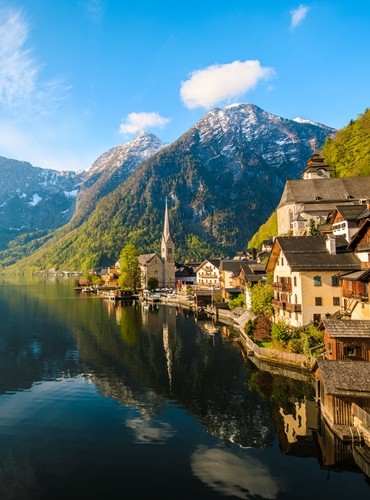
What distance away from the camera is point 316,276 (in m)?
51.8

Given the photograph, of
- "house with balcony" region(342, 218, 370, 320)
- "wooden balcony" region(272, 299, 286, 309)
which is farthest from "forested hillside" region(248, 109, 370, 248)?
"house with balcony" region(342, 218, 370, 320)

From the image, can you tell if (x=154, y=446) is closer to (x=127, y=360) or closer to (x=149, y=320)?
(x=127, y=360)

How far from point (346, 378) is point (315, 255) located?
25964mm

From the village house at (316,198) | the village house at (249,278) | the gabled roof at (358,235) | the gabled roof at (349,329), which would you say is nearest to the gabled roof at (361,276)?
the gabled roof at (349,329)

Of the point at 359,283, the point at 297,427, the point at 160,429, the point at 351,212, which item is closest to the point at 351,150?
the point at 351,212

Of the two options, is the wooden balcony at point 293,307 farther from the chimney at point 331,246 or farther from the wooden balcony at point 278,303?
the chimney at point 331,246

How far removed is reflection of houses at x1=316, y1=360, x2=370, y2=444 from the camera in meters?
27.8

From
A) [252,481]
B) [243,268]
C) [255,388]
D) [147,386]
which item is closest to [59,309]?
[243,268]

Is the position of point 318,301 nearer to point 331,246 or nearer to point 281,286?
point 281,286

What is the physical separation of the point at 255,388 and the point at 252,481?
18339mm

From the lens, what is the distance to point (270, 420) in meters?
34.4

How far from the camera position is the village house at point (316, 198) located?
91625 mm

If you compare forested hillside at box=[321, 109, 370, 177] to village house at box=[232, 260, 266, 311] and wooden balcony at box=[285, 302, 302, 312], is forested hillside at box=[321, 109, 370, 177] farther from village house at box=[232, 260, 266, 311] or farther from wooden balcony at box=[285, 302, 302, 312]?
wooden balcony at box=[285, 302, 302, 312]

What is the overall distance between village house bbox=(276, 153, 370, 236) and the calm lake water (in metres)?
43.1
